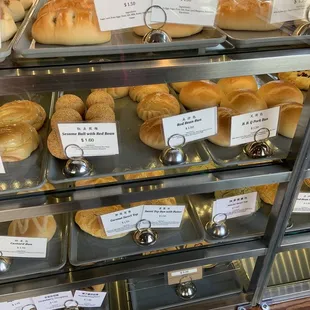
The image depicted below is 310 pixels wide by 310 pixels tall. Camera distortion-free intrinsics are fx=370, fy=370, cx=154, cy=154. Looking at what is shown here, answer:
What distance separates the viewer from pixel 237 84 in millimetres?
1282

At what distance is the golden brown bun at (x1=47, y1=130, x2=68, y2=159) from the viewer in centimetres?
100

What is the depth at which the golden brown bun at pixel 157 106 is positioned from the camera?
114cm

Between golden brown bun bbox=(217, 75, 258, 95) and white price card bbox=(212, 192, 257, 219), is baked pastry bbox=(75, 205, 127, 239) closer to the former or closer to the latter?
white price card bbox=(212, 192, 257, 219)

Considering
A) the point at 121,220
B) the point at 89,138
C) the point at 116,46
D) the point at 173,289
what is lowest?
the point at 173,289

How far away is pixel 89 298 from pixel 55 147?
60cm

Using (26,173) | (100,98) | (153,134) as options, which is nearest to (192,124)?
(153,134)

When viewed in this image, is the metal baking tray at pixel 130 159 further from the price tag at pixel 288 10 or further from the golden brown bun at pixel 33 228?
the price tag at pixel 288 10

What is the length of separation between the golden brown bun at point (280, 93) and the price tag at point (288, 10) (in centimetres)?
37

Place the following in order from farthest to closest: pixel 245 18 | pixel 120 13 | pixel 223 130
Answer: pixel 223 130 < pixel 245 18 < pixel 120 13

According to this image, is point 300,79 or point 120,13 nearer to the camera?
point 120,13

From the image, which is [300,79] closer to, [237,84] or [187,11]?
[237,84]

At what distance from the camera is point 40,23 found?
0.82 metres

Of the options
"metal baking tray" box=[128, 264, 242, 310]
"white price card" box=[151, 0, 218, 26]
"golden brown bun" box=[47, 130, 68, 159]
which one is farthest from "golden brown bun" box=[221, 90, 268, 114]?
"metal baking tray" box=[128, 264, 242, 310]

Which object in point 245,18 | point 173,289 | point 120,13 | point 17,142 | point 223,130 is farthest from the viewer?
point 173,289
